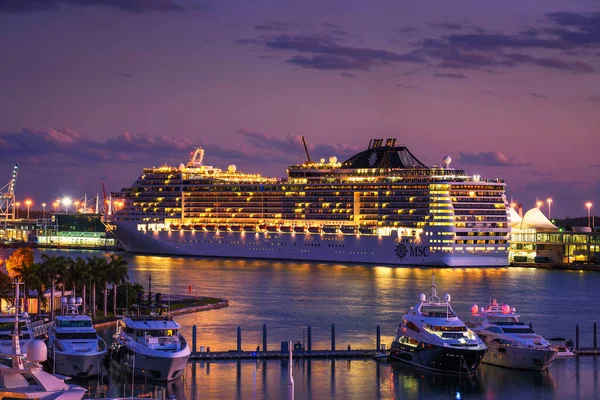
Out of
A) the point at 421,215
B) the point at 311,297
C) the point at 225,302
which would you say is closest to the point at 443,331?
the point at 225,302

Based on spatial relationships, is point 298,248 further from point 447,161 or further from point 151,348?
point 151,348

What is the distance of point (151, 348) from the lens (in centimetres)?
4172

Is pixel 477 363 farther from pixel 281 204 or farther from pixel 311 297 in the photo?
pixel 281 204

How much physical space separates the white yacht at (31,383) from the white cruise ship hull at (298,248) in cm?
8702

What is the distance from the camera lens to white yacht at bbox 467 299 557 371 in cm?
4556

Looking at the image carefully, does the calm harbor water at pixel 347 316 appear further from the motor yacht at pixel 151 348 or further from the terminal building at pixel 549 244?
the terminal building at pixel 549 244

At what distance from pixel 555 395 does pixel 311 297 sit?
3898 centimetres

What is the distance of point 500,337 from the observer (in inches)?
1829

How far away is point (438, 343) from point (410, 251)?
73092 mm

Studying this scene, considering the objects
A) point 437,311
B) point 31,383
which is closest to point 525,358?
point 437,311

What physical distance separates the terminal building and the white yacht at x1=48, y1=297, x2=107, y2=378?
299ft

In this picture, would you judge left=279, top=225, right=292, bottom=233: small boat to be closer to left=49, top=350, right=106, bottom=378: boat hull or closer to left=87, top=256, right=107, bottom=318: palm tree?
left=87, top=256, right=107, bottom=318: palm tree

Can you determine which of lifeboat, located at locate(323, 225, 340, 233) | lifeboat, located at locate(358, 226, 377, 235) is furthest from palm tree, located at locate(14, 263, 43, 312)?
lifeboat, located at locate(323, 225, 340, 233)

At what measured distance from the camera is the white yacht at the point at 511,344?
4556cm
